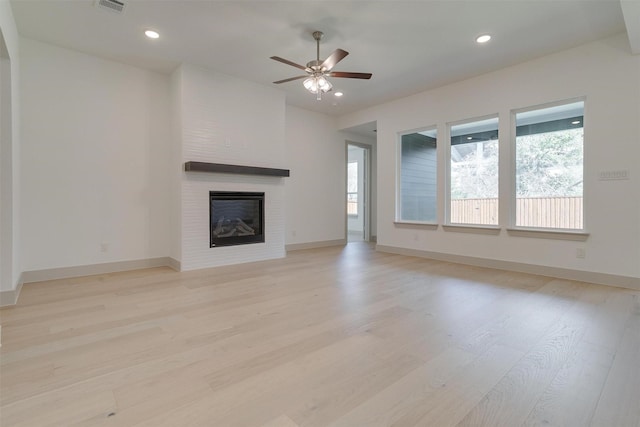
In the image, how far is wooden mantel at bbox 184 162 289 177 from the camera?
4422mm

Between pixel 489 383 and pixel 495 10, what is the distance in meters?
3.54

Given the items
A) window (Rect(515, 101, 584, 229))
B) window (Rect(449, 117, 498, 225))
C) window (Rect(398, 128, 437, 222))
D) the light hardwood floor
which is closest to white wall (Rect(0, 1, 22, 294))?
the light hardwood floor

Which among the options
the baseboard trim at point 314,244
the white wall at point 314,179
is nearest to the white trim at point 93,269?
the baseboard trim at point 314,244

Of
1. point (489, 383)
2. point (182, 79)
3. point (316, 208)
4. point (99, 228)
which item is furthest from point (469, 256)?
point (99, 228)

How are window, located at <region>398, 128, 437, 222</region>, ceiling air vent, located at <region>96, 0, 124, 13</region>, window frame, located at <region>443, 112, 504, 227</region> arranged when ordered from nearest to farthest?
ceiling air vent, located at <region>96, 0, 124, 13</region> → window frame, located at <region>443, 112, 504, 227</region> → window, located at <region>398, 128, 437, 222</region>

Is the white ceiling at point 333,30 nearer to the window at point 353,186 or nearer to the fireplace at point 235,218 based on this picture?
the fireplace at point 235,218

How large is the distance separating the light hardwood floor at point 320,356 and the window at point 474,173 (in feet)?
5.61

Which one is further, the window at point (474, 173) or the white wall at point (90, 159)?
the window at point (474, 173)

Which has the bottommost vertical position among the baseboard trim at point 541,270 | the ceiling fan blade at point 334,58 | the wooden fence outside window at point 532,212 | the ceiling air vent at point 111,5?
the baseboard trim at point 541,270

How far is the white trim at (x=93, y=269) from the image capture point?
3863 millimetres

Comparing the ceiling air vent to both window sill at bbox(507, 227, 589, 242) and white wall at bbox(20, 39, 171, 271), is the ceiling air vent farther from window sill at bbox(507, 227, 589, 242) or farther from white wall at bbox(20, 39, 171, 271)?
window sill at bbox(507, 227, 589, 242)

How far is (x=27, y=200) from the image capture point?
3.79 m

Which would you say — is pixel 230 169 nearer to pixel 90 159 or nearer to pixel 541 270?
pixel 90 159

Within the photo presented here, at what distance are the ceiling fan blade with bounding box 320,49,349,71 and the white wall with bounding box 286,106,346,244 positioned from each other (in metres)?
2.93
